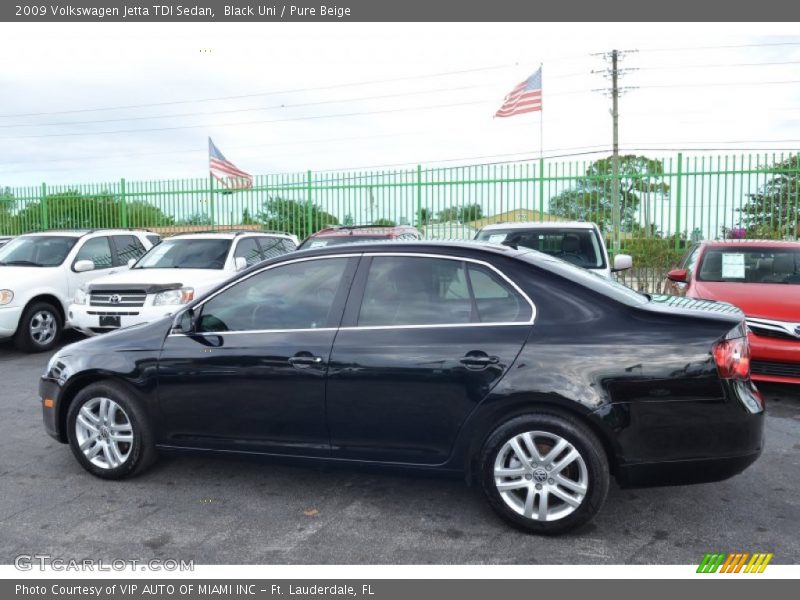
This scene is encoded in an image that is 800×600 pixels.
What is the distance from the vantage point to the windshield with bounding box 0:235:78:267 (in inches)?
404

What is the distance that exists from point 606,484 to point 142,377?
112 inches

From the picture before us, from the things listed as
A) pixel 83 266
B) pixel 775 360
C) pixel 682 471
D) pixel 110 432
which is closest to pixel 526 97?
pixel 83 266

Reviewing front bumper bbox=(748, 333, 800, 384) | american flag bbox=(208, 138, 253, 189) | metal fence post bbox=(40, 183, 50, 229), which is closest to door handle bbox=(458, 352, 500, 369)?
front bumper bbox=(748, 333, 800, 384)

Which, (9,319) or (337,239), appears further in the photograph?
(337,239)

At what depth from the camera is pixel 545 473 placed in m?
3.72

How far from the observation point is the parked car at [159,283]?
859 centimetres

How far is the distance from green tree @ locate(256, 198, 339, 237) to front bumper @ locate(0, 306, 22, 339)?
8.26m

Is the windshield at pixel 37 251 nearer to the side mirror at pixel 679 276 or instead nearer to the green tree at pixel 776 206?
the side mirror at pixel 679 276

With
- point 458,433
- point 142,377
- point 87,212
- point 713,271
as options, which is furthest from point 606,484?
point 87,212

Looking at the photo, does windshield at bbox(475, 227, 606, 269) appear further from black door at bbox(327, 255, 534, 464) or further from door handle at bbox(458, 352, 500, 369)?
door handle at bbox(458, 352, 500, 369)

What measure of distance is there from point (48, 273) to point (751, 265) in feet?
29.4

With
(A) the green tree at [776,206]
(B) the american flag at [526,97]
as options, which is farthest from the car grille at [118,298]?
(B) the american flag at [526,97]

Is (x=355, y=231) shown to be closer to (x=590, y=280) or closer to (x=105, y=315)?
(x=105, y=315)

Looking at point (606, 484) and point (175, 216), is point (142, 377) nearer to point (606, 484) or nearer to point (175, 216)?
point (606, 484)
